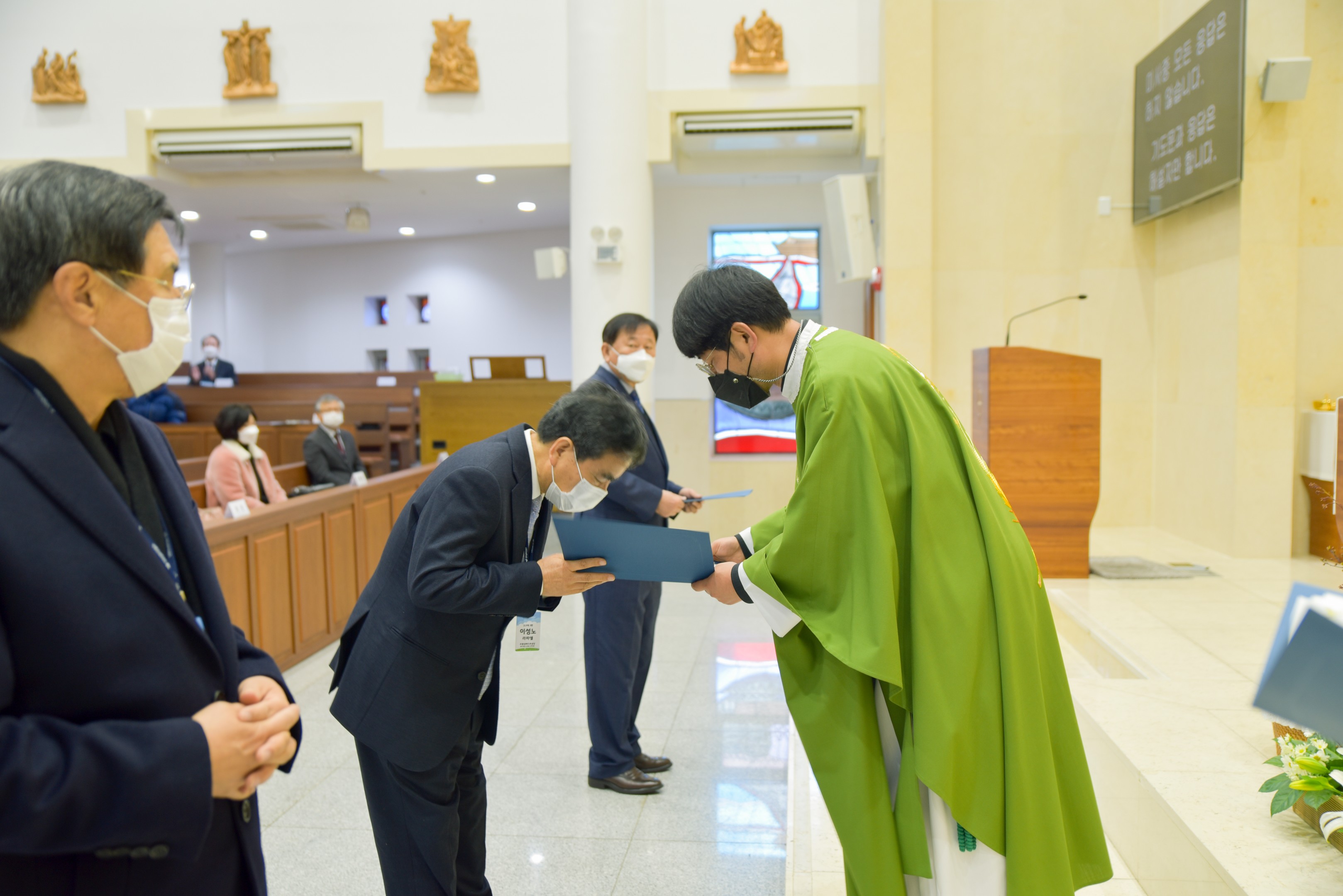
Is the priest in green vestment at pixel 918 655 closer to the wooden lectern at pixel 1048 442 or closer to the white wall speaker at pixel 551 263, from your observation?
the wooden lectern at pixel 1048 442

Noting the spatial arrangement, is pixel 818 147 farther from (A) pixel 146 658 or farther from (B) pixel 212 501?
(A) pixel 146 658

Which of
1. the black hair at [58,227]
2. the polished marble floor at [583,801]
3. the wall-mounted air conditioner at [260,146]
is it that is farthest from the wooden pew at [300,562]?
the wall-mounted air conditioner at [260,146]

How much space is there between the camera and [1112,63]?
23.0ft

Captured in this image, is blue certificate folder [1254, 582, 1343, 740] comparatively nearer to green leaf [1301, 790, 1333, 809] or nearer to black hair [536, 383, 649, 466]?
green leaf [1301, 790, 1333, 809]

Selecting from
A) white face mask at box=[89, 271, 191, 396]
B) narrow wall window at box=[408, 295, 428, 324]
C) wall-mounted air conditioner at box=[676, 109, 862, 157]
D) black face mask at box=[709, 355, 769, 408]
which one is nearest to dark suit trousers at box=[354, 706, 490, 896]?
black face mask at box=[709, 355, 769, 408]

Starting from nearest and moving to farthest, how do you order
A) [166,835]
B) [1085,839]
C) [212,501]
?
[166,835] < [1085,839] < [212,501]

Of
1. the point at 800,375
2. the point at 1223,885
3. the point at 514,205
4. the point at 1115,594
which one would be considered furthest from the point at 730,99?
the point at 1223,885

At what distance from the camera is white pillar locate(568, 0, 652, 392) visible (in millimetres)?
7391

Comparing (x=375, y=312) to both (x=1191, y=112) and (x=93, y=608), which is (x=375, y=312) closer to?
(x=1191, y=112)

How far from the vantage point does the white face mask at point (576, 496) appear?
6.68 feet

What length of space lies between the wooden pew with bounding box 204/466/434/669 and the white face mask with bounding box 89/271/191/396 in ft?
9.34

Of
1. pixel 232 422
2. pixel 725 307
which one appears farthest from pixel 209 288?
pixel 725 307

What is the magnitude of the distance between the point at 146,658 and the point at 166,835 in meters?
0.19

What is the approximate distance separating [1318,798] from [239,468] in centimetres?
526
